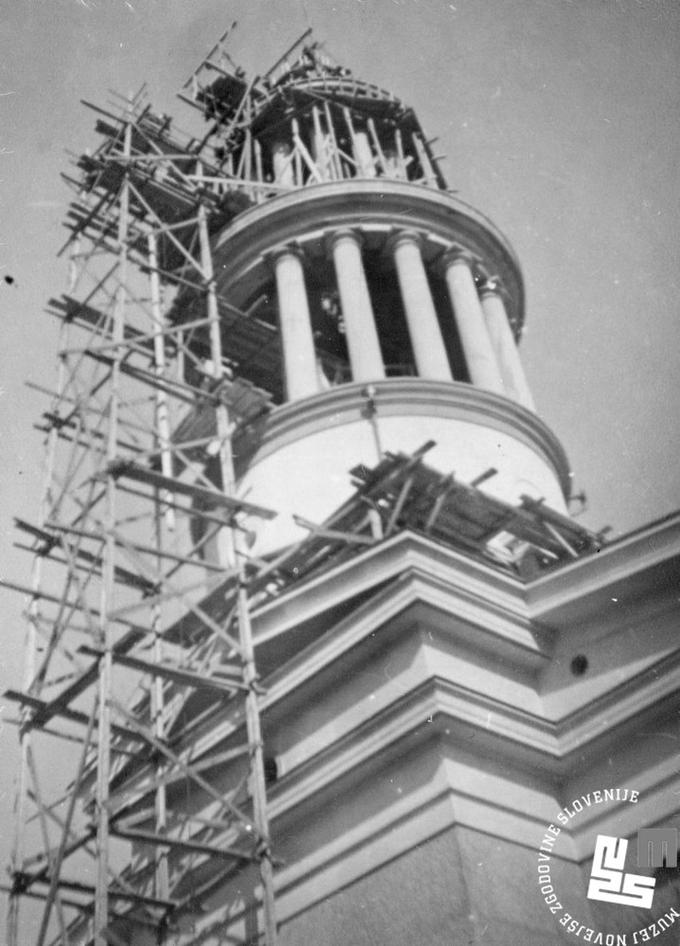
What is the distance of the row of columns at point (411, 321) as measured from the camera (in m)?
23.9

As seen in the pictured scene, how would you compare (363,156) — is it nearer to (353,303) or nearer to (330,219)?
(330,219)

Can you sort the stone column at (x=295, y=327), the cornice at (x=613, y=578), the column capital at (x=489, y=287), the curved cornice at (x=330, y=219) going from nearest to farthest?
the cornice at (x=613, y=578)
the stone column at (x=295, y=327)
the curved cornice at (x=330, y=219)
the column capital at (x=489, y=287)

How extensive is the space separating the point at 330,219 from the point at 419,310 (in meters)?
3.30

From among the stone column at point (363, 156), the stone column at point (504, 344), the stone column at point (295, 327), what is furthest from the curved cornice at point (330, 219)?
the stone column at point (363, 156)

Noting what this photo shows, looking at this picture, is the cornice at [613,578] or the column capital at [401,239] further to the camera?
the column capital at [401,239]

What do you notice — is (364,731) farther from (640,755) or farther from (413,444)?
(413,444)

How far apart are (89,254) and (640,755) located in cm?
1479

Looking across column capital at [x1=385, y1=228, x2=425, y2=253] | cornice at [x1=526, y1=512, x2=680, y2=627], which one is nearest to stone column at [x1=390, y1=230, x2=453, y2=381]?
column capital at [x1=385, y1=228, x2=425, y2=253]

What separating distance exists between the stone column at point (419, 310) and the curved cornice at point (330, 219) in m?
0.67

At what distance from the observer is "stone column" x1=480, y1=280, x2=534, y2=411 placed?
25.5m

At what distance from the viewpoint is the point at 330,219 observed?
1043 inches

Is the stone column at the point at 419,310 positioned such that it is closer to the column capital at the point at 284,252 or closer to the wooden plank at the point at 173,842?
the column capital at the point at 284,252

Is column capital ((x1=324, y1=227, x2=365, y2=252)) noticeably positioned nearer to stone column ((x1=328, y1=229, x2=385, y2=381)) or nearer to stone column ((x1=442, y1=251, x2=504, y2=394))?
stone column ((x1=328, y1=229, x2=385, y2=381))

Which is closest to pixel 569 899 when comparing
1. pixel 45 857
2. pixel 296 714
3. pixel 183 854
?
pixel 296 714
